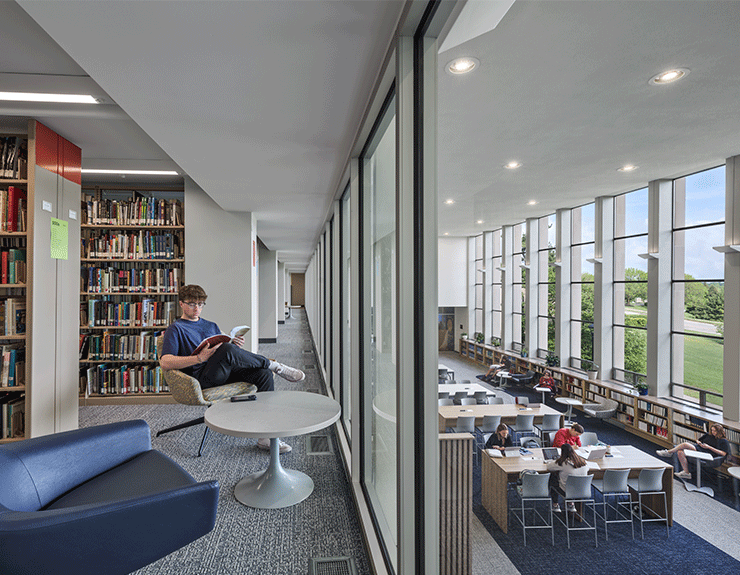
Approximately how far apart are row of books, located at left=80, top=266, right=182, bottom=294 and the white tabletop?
2646 millimetres

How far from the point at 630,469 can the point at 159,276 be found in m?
5.35

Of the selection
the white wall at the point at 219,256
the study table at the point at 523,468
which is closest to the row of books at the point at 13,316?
the white wall at the point at 219,256

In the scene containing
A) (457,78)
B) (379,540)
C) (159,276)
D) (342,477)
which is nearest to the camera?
(457,78)

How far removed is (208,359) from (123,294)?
231 cm

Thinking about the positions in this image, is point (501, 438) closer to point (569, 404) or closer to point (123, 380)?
point (569, 404)

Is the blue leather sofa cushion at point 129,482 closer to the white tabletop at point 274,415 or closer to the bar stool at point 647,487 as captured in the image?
the white tabletop at point 274,415

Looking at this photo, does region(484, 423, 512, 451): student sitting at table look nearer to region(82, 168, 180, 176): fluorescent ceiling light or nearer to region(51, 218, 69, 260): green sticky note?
region(51, 218, 69, 260): green sticky note

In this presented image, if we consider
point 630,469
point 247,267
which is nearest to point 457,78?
point 630,469

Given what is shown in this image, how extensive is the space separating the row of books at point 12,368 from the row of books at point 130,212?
213 cm

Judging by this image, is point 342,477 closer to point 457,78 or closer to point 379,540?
point 379,540

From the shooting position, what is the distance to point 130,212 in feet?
16.5

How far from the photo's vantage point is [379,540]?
214 cm

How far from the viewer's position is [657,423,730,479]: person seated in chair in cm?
42

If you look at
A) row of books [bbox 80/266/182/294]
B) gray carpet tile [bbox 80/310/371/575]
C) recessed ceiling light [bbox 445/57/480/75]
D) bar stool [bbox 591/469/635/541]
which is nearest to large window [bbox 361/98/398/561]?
gray carpet tile [bbox 80/310/371/575]
